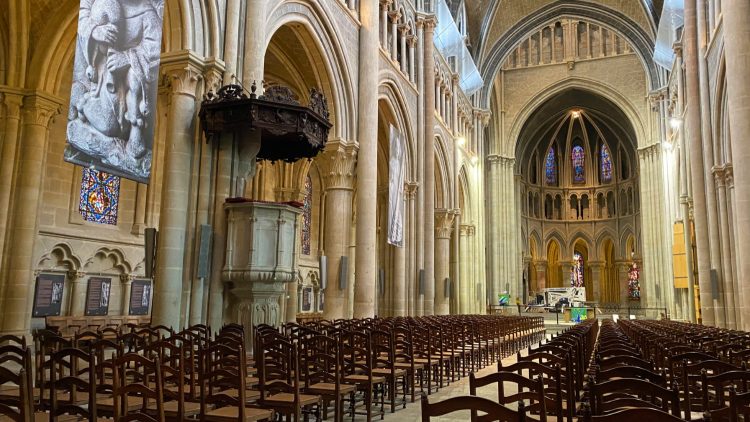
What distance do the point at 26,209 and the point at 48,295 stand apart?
87.0 inches

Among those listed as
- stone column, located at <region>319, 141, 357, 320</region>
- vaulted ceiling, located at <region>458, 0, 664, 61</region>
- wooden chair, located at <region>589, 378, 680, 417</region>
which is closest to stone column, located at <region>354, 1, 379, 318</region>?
stone column, located at <region>319, 141, 357, 320</region>

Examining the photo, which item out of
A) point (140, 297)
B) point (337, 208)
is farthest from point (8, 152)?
point (337, 208)

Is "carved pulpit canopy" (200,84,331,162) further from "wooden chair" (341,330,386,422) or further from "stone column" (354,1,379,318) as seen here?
"stone column" (354,1,379,318)

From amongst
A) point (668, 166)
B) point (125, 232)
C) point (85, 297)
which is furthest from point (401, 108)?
point (668, 166)

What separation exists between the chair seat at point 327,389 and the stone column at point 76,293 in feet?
33.6

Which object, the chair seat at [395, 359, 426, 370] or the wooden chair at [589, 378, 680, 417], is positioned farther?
the chair seat at [395, 359, 426, 370]

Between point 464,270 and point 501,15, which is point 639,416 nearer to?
point 464,270

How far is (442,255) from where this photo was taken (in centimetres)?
2841

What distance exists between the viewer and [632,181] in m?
49.5

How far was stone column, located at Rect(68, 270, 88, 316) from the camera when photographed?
14273 millimetres

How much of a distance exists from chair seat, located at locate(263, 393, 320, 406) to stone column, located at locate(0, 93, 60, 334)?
31.2 feet

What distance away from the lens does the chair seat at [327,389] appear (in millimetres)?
6000

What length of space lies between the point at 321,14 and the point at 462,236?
806 inches

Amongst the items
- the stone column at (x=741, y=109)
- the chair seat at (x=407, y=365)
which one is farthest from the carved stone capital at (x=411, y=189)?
the chair seat at (x=407, y=365)
